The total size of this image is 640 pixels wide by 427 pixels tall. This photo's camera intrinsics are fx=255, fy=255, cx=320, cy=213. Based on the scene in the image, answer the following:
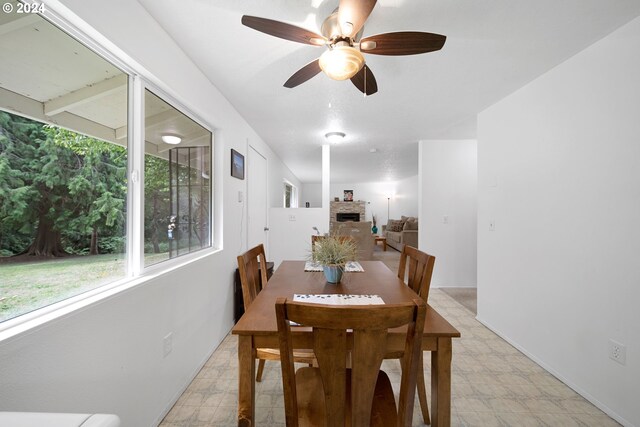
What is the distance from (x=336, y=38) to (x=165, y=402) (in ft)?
7.30

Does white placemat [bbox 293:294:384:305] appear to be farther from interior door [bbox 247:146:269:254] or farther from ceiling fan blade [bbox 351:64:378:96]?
interior door [bbox 247:146:269:254]

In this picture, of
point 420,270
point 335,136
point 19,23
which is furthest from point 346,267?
point 335,136

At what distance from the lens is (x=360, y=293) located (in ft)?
4.49

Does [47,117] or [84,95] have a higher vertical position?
[84,95]

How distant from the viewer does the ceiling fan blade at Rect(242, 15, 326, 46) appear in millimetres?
1172

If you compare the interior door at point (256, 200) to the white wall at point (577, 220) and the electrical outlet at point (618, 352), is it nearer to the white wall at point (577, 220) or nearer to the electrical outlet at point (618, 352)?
the white wall at point (577, 220)

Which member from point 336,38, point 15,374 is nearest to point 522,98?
point 336,38

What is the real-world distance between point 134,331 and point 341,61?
1682 millimetres

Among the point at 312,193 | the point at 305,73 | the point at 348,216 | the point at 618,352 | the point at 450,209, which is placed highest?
the point at 305,73

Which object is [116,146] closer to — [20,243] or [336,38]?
[20,243]

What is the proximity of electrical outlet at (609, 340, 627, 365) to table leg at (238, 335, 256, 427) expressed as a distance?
2.07 m

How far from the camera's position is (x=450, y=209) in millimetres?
3793

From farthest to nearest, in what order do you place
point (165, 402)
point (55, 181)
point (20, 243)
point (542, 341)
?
1. point (542, 341)
2. point (165, 402)
3. point (55, 181)
4. point (20, 243)

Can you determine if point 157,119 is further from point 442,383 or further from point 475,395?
point 475,395
